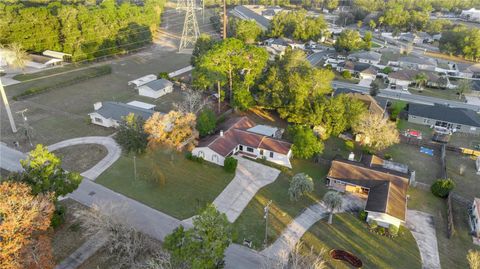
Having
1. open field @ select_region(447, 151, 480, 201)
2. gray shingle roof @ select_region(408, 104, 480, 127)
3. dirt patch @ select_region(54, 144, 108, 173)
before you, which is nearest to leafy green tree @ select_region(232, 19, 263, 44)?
gray shingle roof @ select_region(408, 104, 480, 127)

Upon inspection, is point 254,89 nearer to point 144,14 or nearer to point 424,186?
point 424,186

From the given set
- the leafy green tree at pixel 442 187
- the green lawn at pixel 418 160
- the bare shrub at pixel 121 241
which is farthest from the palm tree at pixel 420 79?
the bare shrub at pixel 121 241

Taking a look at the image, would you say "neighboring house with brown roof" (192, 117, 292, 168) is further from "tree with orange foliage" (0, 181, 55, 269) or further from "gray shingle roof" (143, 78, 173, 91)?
"gray shingle roof" (143, 78, 173, 91)

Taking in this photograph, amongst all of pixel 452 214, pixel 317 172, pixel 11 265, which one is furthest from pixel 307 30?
pixel 11 265

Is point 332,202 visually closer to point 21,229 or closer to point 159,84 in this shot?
point 21,229

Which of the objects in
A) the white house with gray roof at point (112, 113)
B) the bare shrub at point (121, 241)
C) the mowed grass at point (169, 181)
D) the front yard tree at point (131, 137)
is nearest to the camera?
the bare shrub at point (121, 241)

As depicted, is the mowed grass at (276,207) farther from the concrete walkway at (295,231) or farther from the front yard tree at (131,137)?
the front yard tree at (131,137)

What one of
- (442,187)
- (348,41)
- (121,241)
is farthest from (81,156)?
(348,41)

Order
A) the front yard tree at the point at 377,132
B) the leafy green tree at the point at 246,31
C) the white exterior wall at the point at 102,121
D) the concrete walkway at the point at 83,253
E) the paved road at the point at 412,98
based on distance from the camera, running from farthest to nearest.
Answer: the leafy green tree at the point at 246,31 → the paved road at the point at 412,98 → the white exterior wall at the point at 102,121 → the front yard tree at the point at 377,132 → the concrete walkway at the point at 83,253
